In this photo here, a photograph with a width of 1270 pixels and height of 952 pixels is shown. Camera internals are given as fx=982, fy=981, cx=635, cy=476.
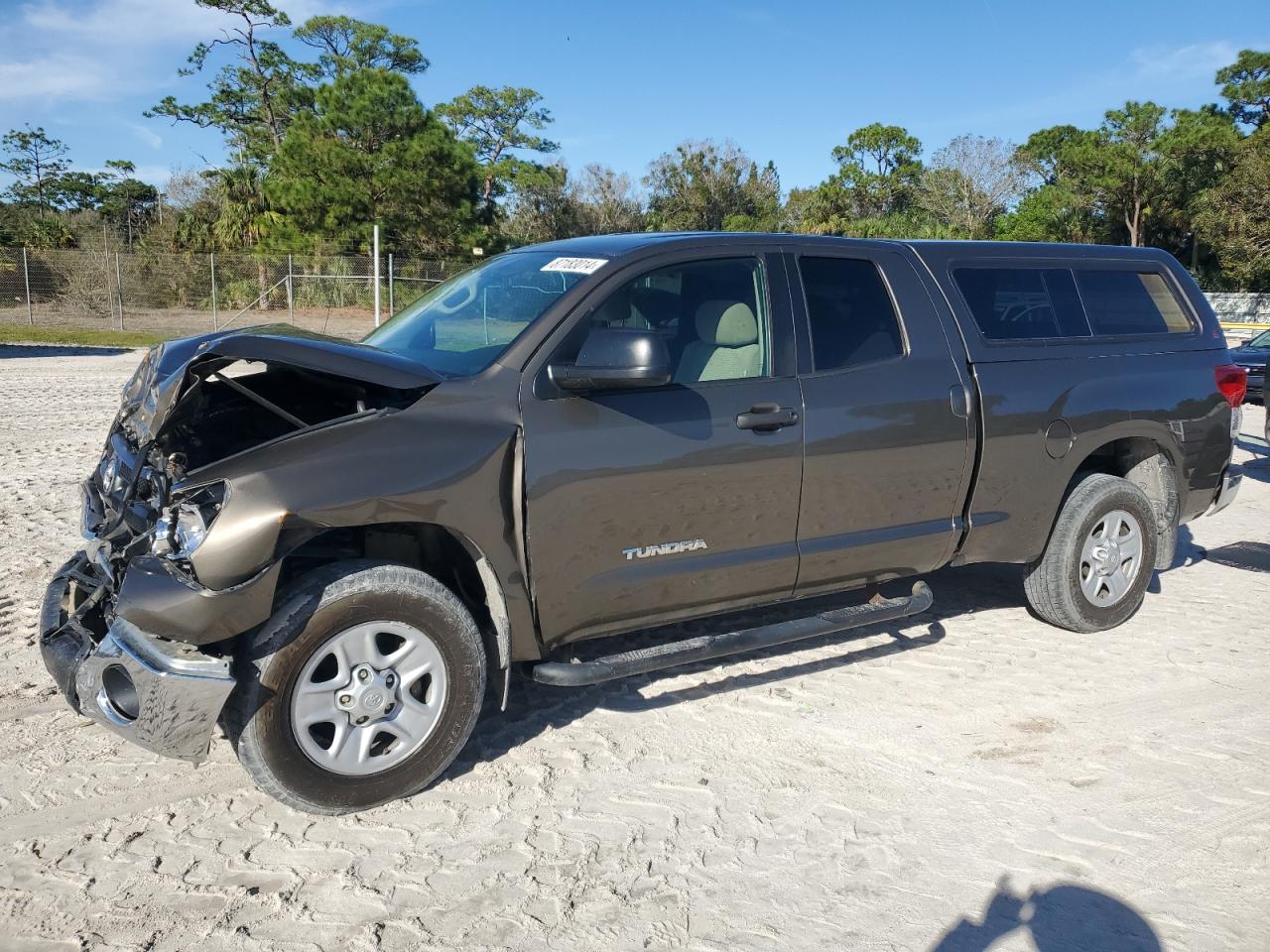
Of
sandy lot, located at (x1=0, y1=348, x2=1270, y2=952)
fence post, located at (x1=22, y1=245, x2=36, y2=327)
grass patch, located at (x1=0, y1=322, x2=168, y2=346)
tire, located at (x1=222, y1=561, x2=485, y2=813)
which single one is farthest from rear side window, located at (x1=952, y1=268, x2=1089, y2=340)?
fence post, located at (x1=22, y1=245, x2=36, y2=327)

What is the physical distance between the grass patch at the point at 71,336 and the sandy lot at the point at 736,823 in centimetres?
2184

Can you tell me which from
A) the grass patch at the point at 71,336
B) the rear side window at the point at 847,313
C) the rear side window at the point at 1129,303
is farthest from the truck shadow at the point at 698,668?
the grass patch at the point at 71,336

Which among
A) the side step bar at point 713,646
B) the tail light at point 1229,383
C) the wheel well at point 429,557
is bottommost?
the side step bar at point 713,646

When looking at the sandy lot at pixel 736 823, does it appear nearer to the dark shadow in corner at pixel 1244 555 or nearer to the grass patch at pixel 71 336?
the dark shadow in corner at pixel 1244 555

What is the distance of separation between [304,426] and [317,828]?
1366 millimetres

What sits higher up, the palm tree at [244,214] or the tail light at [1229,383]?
the palm tree at [244,214]

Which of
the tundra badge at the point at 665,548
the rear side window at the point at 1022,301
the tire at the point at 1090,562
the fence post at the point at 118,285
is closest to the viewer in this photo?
the tundra badge at the point at 665,548

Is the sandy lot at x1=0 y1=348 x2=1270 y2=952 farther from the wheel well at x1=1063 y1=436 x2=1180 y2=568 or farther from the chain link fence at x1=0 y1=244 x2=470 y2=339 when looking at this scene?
the chain link fence at x1=0 y1=244 x2=470 y2=339

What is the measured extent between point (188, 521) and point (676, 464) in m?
1.73

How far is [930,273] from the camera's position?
4.79 meters

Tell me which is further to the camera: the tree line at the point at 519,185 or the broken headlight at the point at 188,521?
the tree line at the point at 519,185

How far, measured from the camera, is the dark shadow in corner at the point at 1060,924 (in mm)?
2811

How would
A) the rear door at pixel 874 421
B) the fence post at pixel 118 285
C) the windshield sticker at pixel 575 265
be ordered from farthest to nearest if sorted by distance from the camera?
the fence post at pixel 118 285, the rear door at pixel 874 421, the windshield sticker at pixel 575 265

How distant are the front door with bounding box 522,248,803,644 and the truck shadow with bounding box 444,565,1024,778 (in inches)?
21.3
